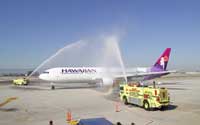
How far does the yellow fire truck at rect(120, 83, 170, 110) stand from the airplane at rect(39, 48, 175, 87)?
65.7 ft

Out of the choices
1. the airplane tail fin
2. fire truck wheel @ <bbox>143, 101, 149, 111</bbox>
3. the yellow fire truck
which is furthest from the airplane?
fire truck wheel @ <bbox>143, 101, 149, 111</bbox>

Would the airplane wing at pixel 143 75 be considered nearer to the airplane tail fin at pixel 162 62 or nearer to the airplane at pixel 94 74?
the airplane at pixel 94 74

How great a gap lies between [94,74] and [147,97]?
28568 mm

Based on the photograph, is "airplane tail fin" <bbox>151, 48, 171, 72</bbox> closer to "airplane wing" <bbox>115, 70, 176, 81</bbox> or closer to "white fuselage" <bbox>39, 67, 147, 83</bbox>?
"airplane wing" <bbox>115, 70, 176, 81</bbox>

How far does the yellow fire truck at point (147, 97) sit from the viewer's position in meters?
20.7

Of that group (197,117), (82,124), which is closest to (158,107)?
(197,117)

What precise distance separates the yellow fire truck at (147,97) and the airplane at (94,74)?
65.7 feet

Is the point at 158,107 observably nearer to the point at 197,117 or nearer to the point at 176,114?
the point at 176,114

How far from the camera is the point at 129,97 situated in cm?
2475

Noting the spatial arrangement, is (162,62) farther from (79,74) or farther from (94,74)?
(79,74)

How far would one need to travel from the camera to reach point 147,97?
2159cm

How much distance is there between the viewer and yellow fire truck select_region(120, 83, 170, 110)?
2066 centimetres

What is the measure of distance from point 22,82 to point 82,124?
61079mm

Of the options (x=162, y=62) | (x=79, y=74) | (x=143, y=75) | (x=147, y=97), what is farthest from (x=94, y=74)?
(x=147, y=97)
